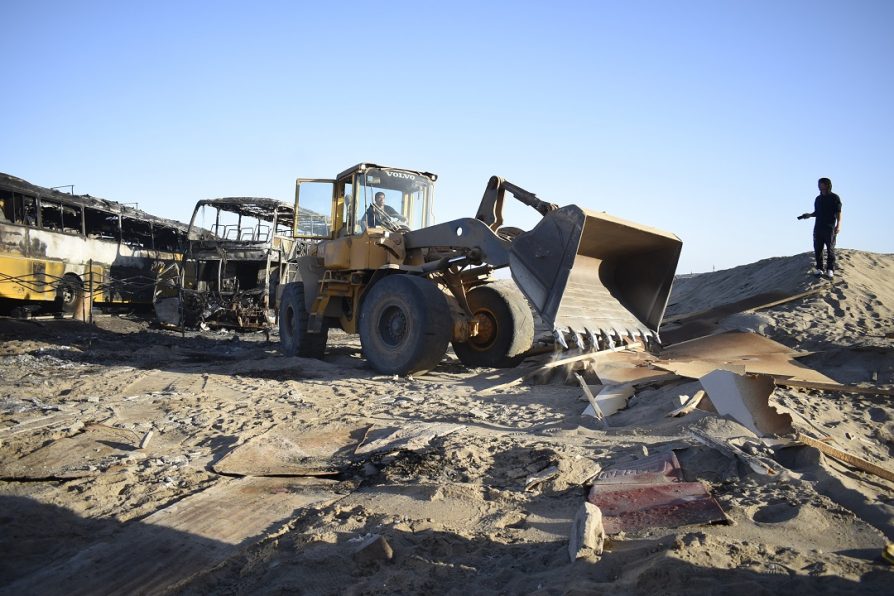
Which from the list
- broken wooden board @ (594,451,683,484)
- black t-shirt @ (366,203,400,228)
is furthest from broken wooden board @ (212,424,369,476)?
black t-shirt @ (366,203,400,228)

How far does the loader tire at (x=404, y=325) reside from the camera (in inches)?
313

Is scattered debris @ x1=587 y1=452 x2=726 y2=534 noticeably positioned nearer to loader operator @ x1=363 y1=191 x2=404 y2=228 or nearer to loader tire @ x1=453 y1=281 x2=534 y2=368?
loader tire @ x1=453 y1=281 x2=534 y2=368

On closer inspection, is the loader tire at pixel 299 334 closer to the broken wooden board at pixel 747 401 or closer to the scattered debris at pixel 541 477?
the broken wooden board at pixel 747 401

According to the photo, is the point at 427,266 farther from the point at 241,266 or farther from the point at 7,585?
the point at 241,266

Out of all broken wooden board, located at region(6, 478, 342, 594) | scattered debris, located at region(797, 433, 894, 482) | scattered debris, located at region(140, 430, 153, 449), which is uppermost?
scattered debris, located at region(797, 433, 894, 482)

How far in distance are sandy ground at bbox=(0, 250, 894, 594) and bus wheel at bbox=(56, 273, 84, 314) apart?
9.11 meters

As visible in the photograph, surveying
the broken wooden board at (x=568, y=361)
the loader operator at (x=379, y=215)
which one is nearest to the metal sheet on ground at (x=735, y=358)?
the broken wooden board at (x=568, y=361)

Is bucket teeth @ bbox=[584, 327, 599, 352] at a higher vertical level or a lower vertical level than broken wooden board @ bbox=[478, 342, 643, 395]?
higher

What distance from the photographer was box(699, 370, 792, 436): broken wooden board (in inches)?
181

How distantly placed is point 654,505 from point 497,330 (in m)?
6.08

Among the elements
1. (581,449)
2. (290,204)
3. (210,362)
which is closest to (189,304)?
(290,204)

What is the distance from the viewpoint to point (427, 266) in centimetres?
862

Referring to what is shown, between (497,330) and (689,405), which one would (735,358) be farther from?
(497,330)

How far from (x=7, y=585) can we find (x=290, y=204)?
14.4 metres
